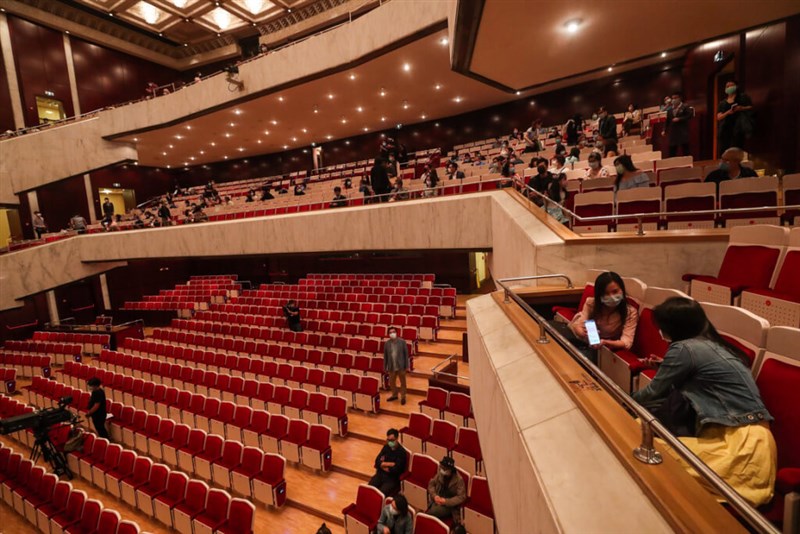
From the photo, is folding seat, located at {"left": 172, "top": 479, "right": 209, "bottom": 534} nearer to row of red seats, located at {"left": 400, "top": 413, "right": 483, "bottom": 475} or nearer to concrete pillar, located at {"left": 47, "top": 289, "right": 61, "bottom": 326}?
row of red seats, located at {"left": 400, "top": 413, "right": 483, "bottom": 475}

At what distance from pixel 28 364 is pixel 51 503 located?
647 centimetres

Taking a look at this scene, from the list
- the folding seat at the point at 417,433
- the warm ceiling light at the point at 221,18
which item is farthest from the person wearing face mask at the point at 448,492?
Result: the warm ceiling light at the point at 221,18

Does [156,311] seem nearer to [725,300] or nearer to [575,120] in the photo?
[575,120]

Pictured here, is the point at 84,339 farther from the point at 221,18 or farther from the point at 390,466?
the point at 221,18

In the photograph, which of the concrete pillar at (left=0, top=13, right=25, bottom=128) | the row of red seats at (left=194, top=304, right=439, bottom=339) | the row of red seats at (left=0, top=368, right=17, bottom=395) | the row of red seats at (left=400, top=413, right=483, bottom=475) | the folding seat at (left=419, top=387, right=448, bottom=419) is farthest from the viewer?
the concrete pillar at (left=0, top=13, right=25, bottom=128)

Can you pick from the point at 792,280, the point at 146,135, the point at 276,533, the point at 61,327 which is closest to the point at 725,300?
the point at 792,280

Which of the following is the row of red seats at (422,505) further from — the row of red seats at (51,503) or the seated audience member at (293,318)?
the seated audience member at (293,318)

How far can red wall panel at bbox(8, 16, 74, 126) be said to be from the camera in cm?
1388

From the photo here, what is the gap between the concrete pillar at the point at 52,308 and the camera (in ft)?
42.0

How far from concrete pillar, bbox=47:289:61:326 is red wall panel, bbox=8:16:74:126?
6.25m

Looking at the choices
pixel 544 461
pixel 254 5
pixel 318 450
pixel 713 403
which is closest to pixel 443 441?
pixel 318 450

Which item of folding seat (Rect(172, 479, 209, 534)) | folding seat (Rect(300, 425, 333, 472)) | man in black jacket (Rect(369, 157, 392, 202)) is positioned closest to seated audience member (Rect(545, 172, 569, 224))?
folding seat (Rect(300, 425, 333, 472))

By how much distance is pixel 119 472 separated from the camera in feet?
16.3

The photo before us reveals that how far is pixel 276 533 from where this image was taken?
4.00m
